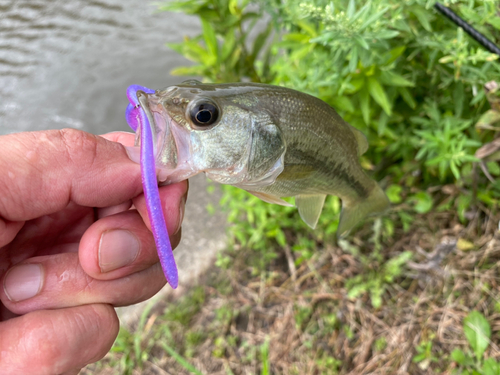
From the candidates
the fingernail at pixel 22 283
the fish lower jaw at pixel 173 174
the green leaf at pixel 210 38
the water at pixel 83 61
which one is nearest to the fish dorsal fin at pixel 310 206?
the fish lower jaw at pixel 173 174

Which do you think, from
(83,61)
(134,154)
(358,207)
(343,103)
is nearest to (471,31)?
(343,103)

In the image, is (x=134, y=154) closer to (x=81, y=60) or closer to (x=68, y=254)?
(x=68, y=254)

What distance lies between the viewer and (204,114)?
129cm

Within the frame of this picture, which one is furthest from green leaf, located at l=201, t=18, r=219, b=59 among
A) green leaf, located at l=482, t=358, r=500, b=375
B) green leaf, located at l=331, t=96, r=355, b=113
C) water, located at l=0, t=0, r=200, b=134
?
water, located at l=0, t=0, r=200, b=134

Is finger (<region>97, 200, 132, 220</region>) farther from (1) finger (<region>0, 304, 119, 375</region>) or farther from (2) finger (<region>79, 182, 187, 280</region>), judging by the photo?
(1) finger (<region>0, 304, 119, 375</region>)

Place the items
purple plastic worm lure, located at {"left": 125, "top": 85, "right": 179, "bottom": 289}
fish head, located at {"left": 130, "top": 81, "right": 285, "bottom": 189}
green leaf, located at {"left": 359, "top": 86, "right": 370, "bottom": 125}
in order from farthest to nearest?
green leaf, located at {"left": 359, "top": 86, "right": 370, "bottom": 125}
fish head, located at {"left": 130, "top": 81, "right": 285, "bottom": 189}
purple plastic worm lure, located at {"left": 125, "top": 85, "right": 179, "bottom": 289}

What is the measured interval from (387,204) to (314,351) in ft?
4.21

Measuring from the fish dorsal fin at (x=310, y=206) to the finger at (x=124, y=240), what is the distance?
25.7 inches

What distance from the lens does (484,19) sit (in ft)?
5.81

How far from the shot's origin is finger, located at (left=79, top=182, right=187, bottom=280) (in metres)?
1.44

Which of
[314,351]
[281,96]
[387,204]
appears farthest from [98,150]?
[314,351]

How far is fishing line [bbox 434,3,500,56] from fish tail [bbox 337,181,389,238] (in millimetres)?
849

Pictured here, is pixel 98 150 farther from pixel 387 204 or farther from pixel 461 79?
pixel 461 79

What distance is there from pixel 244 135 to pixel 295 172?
33 cm
